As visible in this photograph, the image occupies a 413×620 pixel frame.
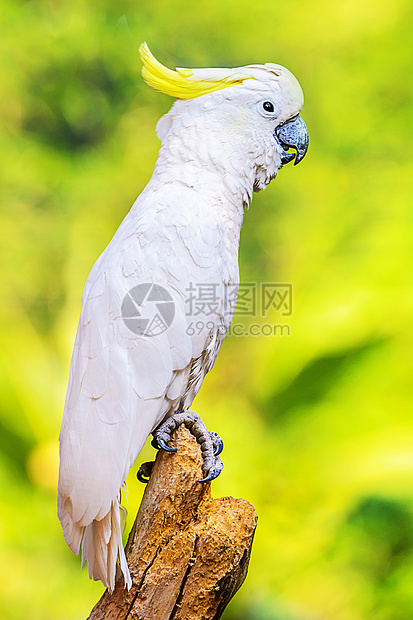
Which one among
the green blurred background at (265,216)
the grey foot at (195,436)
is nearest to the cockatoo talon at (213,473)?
the grey foot at (195,436)

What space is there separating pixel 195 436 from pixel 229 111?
39.8 inches

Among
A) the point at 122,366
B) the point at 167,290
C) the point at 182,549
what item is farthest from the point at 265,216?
the point at 182,549

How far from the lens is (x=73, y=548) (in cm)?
155

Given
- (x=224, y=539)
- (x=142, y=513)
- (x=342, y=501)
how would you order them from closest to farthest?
1. (x=224, y=539)
2. (x=142, y=513)
3. (x=342, y=501)

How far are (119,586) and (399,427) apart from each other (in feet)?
A: 5.16

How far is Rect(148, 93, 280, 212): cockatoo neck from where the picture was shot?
1690mm

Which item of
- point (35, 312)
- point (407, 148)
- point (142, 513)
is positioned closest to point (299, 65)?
point (407, 148)

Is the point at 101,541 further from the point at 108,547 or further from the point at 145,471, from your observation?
the point at 145,471

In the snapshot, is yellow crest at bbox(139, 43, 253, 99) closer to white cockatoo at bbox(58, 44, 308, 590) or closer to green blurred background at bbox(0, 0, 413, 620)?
white cockatoo at bbox(58, 44, 308, 590)

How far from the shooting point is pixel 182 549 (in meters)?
1.50

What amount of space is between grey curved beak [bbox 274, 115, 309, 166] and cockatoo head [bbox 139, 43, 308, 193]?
0.09ft

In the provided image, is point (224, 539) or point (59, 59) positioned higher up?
point (59, 59)

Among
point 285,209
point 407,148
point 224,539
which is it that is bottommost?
point 224,539

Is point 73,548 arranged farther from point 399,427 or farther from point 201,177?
point 399,427
